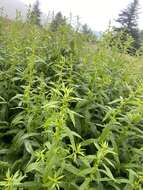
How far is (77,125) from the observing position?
3.73m

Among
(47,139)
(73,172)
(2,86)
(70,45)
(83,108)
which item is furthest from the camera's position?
(70,45)

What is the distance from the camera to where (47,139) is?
10.6 ft

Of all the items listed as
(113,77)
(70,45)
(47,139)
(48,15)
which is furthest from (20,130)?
(48,15)

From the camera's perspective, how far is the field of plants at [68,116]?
9.41ft

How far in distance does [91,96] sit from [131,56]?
5.51 feet

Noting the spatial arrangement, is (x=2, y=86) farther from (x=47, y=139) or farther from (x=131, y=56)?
(x=131, y=56)

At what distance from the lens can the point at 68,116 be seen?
3.61m

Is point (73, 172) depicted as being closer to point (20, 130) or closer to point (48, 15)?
point (20, 130)

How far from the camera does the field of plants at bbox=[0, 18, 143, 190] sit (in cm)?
287

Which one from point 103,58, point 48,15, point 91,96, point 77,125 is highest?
point 48,15

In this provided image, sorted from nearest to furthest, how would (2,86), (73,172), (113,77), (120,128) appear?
(73,172)
(120,128)
(2,86)
(113,77)

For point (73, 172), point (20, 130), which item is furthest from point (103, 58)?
point (73, 172)

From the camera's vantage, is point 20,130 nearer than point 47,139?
No

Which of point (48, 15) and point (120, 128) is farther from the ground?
point (48, 15)
